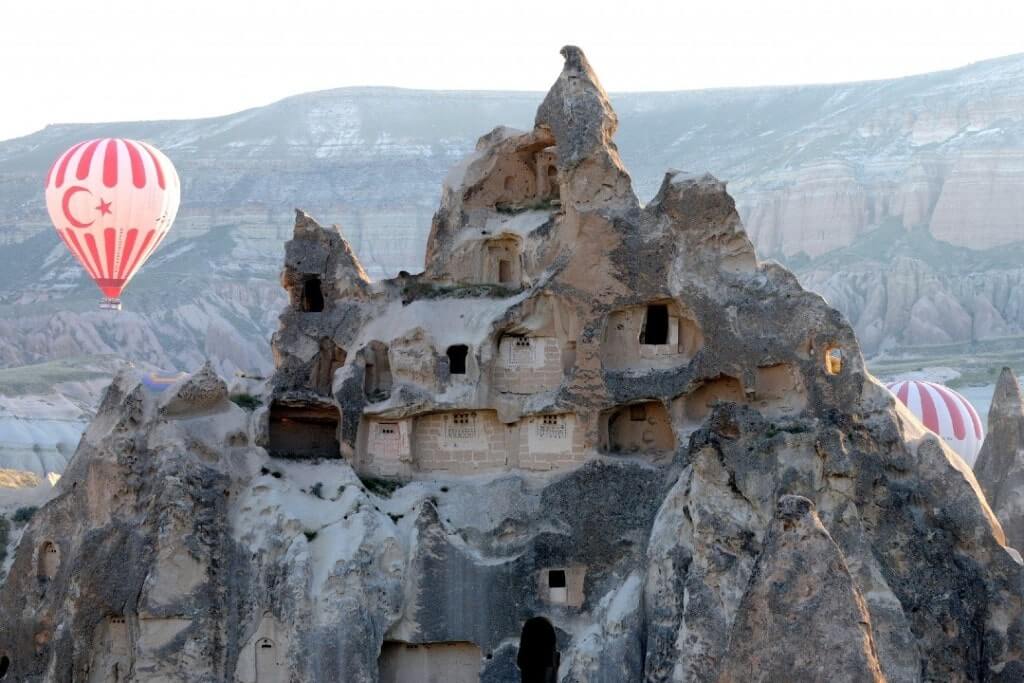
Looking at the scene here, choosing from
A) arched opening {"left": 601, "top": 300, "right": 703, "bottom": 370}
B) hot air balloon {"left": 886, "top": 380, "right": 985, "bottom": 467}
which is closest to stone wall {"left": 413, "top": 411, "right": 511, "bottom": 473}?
arched opening {"left": 601, "top": 300, "right": 703, "bottom": 370}

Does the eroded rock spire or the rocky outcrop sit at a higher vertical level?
the eroded rock spire

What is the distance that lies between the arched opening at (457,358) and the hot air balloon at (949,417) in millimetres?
19930

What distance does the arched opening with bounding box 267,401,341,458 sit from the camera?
93.5 feet

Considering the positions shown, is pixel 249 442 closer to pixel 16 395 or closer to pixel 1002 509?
pixel 1002 509

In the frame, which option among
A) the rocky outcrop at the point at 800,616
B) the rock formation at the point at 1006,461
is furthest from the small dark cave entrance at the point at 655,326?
the rocky outcrop at the point at 800,616

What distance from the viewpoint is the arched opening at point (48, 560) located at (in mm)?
26875

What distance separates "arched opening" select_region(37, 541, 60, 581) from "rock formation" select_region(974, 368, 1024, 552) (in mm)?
16079

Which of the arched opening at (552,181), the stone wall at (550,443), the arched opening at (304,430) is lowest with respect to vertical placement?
the stone wall at (550,443)

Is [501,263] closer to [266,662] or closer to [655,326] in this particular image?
[655,326]

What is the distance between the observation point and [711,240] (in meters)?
26.8

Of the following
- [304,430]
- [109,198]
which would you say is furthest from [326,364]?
[109,198]

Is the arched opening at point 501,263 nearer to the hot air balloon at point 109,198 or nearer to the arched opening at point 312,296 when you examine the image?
the arched opening at point 312,296

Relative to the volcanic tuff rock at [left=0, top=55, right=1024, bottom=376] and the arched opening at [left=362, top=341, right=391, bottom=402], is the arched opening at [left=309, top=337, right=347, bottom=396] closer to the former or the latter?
the arched opening at [left=362, top=341, right=391, bottom=402]

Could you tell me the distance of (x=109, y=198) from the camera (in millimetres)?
47625
